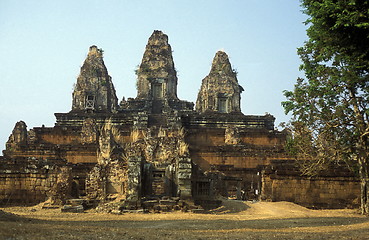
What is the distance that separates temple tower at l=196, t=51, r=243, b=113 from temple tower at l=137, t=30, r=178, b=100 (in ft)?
10.5

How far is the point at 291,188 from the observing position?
2525cm

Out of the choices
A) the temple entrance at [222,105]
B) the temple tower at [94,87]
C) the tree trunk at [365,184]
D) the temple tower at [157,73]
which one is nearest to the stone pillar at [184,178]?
the tree trunk at [365,184]

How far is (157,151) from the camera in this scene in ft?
109

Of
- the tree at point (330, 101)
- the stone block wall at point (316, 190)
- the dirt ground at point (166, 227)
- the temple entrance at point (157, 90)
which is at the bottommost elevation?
the dirt ground at point (166, 227)

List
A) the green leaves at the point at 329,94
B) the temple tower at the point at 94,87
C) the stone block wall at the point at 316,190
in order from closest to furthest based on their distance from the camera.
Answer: the green leaves at the point at 329,94
the stone block wall at the point at 316,190
the temple tower at the point at 94,87

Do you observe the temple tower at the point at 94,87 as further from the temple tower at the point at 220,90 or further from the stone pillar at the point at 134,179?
the stone pillar at the point at 134,179

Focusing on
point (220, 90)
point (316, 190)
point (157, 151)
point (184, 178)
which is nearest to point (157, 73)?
point (220, 90)

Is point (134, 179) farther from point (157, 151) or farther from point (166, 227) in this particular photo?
point (157, 151)

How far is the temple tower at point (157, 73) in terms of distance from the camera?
166ft

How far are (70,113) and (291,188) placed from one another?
26.1m

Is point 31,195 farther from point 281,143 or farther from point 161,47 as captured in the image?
point 161,47

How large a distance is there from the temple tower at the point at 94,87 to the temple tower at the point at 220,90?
9.25m

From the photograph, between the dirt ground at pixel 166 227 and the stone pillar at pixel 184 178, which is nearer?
the dirt ground at pixel 166 227

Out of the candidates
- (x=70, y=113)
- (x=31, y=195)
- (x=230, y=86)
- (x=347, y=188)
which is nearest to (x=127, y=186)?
(x=31, y=195)
